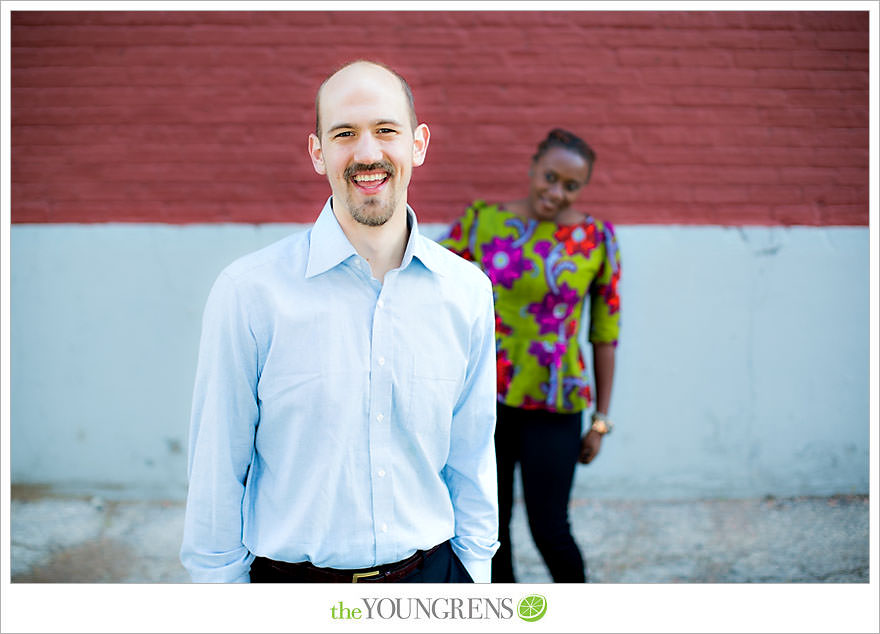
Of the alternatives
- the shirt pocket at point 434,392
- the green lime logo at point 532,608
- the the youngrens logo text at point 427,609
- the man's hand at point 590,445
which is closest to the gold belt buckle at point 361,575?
the the youngrens logo text at point 427,609

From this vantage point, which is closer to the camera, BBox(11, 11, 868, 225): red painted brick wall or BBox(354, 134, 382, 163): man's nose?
BBox(354, 134, 382, 163): man's nose

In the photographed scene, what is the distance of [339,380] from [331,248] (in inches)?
10.8

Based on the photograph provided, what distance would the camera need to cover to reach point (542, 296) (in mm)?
2449

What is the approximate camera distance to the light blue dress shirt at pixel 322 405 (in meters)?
1.48

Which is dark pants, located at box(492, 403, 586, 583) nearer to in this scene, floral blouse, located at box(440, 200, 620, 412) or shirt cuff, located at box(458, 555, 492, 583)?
floral blouse, located at box(440, 200, 620, 412)

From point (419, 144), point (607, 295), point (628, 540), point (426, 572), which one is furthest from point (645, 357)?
point (419, 144)

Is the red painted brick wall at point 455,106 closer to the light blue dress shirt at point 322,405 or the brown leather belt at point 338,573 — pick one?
the light blue dress shirt at point 322,405

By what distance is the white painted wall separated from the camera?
3.62 meters

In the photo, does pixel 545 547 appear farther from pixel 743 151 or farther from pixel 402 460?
pixel 743 151

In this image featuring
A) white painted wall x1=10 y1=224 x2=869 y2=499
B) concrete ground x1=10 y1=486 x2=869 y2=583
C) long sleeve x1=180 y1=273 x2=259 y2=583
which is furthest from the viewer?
white painted wall x1=10 y1=224 x2=869 y2=499

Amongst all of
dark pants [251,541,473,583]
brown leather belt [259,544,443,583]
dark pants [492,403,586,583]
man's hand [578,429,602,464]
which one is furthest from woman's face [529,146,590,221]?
brown leather belt [259,544,443,583]

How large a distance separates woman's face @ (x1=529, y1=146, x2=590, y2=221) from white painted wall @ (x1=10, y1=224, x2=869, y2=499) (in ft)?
3.94

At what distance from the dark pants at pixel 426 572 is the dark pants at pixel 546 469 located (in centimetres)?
73

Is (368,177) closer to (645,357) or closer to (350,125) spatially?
(350,125)
